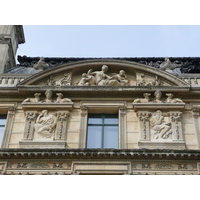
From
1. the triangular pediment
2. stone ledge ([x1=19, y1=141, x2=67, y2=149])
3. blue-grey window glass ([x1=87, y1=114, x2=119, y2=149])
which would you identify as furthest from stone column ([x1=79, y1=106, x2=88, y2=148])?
the triangular pediment

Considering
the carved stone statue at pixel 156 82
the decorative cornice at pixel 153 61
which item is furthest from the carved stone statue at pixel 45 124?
the decorative cornice at pixel 153 61

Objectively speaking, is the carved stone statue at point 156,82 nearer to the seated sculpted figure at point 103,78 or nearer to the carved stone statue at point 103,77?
the seated sculpted figure at point 103,78

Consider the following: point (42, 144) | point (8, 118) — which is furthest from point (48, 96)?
point (42, 144)

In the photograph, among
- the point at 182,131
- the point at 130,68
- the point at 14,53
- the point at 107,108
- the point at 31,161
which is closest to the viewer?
the point at 31,161

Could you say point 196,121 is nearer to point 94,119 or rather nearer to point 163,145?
point 163,145

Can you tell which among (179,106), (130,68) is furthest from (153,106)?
(130,68)

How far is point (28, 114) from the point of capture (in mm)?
19906

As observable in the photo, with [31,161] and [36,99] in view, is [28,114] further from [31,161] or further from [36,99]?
[31,161]

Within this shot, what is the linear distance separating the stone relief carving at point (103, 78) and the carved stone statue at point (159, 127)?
9.18ft

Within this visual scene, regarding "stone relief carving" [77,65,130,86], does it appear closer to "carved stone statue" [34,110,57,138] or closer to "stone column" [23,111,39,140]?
"carved stone statue" [34,110,57,138]

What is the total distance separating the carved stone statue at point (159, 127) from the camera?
18844 millimetres

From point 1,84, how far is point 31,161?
5.36 m

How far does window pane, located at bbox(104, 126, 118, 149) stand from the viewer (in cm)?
1931

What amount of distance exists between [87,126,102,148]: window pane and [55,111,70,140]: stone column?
3.89ft
